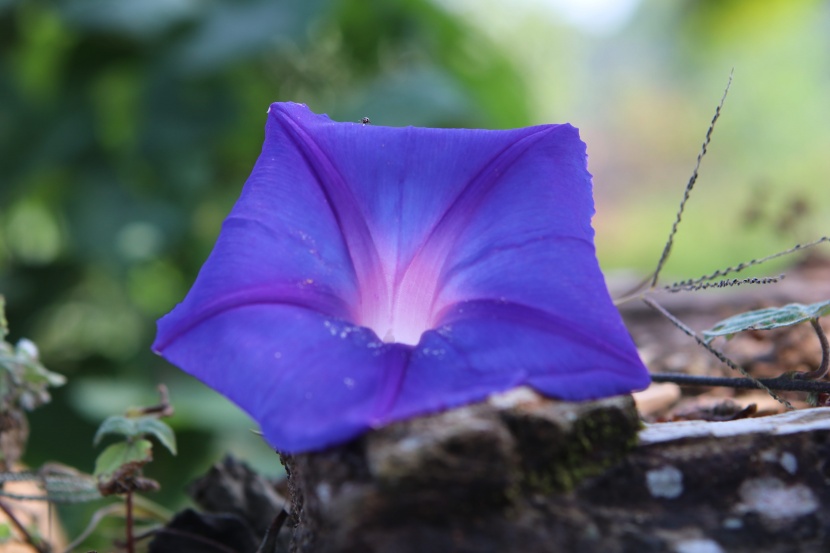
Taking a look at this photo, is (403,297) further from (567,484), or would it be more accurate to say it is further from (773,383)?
(773,383)

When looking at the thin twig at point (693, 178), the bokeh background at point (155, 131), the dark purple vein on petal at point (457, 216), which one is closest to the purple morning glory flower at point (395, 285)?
the dark purple vein on petal at point (457, 216)

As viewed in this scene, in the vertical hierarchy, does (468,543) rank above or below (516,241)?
below

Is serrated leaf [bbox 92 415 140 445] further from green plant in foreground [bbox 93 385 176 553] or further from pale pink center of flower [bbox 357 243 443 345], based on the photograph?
pale pink center of flower [bbox 357 243 443 345]

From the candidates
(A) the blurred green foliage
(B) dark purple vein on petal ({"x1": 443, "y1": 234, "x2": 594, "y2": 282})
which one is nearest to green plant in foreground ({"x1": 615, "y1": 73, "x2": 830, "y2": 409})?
(B) dark purple vein on petal ({"x1": 443, "y1": 234, "x2": 594, "y2": 282})

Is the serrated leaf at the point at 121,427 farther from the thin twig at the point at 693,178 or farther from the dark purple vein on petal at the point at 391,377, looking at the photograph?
the thin twig at the point at 693,178

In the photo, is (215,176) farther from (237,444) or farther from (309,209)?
(309,209)

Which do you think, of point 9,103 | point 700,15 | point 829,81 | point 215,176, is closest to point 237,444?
point 215,176
